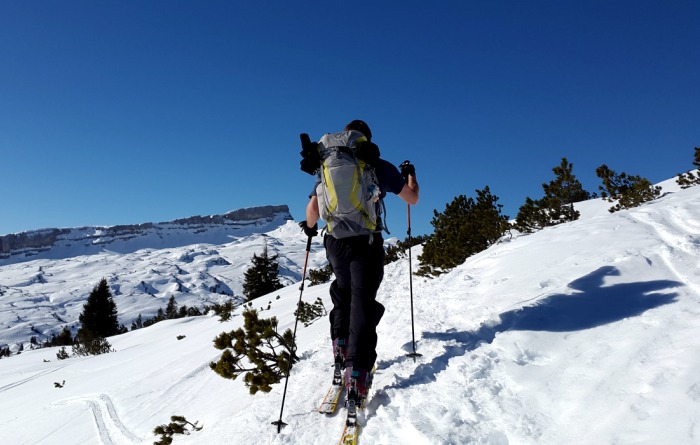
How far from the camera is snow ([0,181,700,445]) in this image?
230 centimetres

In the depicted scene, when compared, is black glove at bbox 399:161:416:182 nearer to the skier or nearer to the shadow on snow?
the skier

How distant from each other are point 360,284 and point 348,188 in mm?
858

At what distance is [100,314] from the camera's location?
43.0 m

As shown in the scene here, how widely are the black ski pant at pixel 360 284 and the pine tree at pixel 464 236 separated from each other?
29.3 feet

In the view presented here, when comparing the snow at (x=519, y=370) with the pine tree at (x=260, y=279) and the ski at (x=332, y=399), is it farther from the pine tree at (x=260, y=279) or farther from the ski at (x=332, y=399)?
the pine tree at (x=260, y=279)

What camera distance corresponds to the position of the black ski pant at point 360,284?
3.28 meters

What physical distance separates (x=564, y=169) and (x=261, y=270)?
29002 mm

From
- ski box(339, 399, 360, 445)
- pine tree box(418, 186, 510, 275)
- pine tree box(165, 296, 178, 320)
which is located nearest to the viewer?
ski box(339, 399, 360, 445)

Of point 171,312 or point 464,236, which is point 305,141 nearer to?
point 464,236

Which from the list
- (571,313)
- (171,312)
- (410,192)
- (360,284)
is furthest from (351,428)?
(171,312)

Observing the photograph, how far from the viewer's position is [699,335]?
2.63 m

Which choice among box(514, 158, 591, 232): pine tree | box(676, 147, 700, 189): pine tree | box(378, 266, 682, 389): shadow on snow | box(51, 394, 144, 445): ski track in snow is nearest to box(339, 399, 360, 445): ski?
box(378, 266, 682, 389): shadow on snow

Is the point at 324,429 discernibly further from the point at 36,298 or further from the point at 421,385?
the point at 36,298

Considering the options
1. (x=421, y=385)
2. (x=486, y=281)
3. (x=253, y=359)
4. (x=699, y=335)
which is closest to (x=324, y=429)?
(x=421, y=385)
